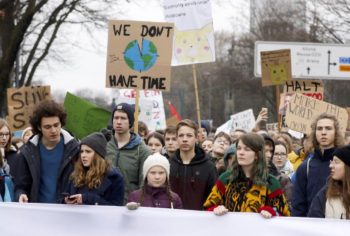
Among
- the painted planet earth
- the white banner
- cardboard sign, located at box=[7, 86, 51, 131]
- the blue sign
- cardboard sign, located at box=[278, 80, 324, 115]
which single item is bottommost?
the white banner

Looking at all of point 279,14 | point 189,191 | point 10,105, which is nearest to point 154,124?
point 10,105

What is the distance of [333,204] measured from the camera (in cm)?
616

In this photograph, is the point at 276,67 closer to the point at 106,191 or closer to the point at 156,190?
the point at 156,190

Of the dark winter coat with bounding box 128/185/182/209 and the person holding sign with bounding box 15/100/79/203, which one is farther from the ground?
the person holding sign with bounding box 15/100/79/203

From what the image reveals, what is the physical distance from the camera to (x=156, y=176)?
269 inches

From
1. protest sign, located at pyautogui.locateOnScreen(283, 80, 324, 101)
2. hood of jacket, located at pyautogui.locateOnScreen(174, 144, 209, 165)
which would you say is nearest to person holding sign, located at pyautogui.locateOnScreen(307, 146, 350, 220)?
hood of jacket, located at pyautogui.locateOnScreen(174, 144, 209, 165)

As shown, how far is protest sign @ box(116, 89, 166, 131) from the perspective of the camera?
15719 mm

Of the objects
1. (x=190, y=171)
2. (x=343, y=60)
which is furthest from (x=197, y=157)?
(x=343, y=60)

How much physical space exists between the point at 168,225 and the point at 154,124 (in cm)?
1035

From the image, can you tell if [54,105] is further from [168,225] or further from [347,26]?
[347,26]

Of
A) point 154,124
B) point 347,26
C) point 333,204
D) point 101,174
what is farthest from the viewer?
point 347,26

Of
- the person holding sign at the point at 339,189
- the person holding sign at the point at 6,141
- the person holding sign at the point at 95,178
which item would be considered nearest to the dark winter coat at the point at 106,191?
the person holding sign at the point at 95,178

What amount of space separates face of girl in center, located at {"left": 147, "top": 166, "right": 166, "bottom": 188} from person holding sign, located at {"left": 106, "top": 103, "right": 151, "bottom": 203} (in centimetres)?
82

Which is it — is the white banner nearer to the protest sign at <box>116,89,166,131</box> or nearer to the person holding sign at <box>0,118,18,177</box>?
the person holding sign at <box>0,118,18,177</box>
